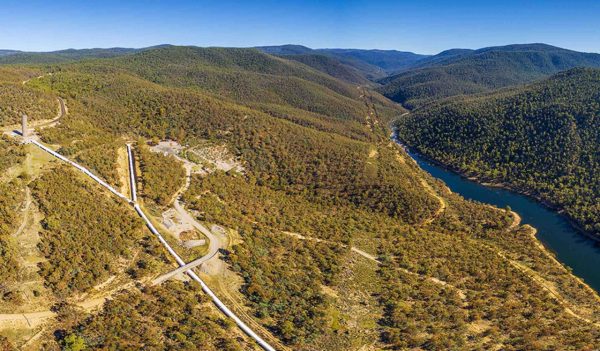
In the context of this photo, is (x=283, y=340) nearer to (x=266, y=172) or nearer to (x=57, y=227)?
(x=57, y=227)

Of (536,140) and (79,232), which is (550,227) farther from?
(79,232)

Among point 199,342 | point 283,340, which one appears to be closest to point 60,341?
point 199,342

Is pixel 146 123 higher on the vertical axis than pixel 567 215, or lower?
higher

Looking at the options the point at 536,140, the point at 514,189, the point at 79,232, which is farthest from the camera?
the point at 536,140

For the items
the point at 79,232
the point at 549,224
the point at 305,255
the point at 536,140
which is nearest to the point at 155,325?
the point at 79,232

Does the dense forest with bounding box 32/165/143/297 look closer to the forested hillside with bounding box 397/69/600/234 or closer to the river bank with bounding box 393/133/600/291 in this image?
the river bank with bounding box 393/133/600/291

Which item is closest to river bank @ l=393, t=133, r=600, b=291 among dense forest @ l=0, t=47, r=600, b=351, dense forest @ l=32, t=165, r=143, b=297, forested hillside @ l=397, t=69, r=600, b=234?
forested hillside @ l=397, t=69, r=600, b=234
